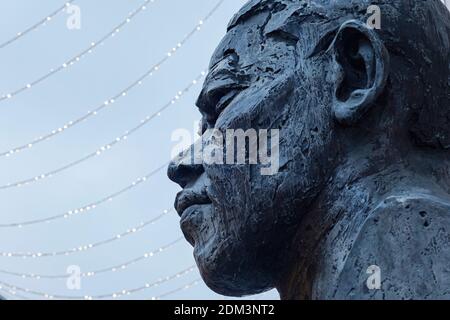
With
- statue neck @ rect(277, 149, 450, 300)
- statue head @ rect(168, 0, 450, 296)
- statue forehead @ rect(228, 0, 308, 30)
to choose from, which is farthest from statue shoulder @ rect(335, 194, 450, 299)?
statue forehead @ rect(228, 0, 308, 30)

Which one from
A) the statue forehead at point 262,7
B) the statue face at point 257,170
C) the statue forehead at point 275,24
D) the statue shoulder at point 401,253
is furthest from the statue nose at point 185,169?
the statue shoulder at point 401,253

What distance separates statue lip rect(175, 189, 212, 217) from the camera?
3.38m

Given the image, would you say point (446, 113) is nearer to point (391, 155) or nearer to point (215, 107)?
point (391, 155)

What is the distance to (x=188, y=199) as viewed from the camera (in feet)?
11.2

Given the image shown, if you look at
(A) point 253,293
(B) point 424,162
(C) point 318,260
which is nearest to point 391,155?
(B) point 424,162

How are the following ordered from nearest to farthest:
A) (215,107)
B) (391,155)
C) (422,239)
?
(422,239)
(391,155)
(215,107)

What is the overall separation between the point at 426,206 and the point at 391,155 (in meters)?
0.23

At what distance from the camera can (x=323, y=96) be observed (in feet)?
10.9

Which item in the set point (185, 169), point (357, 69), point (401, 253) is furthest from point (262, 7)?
point (401, 253)

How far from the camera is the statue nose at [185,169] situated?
11.3 ft

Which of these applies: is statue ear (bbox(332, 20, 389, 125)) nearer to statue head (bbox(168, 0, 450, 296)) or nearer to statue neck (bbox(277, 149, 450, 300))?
statue head (bbox(168, 0, 450, 296))

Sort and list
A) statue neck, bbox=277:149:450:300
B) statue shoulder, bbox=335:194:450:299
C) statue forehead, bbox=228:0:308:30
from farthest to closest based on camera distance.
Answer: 1. statue forehead, bbox=228:0:308:30
2. statue neck, bbox=277:149:450:300
3. statue shoulder, bbox=335:194:450:299

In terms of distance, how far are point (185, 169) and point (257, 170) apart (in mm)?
268

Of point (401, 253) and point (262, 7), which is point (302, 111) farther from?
point (401, 253)
